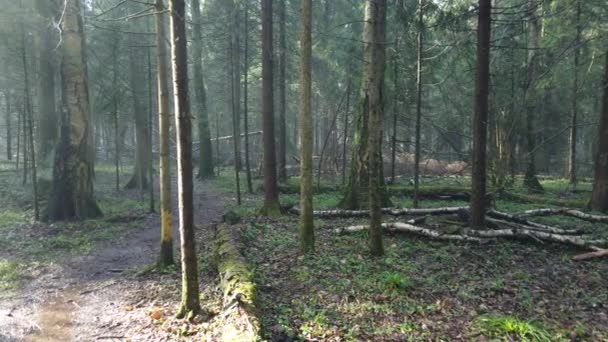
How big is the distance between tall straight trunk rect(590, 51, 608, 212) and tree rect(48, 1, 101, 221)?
14.9 m

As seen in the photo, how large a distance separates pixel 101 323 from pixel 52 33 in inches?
551

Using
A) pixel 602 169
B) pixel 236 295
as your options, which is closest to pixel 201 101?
pixel 602 169

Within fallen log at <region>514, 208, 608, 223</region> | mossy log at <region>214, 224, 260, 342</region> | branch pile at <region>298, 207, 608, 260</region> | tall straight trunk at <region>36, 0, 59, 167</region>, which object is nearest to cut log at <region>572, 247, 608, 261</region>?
branch pile at <region>298, 207, 608, 260</region>

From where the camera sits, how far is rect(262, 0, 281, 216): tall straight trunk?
12484 mm

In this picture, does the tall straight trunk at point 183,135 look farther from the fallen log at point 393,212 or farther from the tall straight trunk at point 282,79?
the tall straight trunk at point 282,79

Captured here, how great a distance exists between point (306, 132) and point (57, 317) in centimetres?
492

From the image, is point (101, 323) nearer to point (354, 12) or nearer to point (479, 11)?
point (479, 11)

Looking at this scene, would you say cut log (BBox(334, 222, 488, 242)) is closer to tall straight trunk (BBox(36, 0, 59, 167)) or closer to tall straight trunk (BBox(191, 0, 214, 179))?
tall straight trunk (BBox(36, 0, 59, 167))

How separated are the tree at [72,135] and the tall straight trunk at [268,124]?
5.41m

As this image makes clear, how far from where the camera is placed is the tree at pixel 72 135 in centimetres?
1252

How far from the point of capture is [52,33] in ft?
52.9

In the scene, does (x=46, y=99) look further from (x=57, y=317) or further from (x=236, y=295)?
(x=236, y=295)

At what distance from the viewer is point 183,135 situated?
5410 mm

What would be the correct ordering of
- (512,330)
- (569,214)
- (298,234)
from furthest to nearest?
(569,214)
(298,234)
(512,330)
